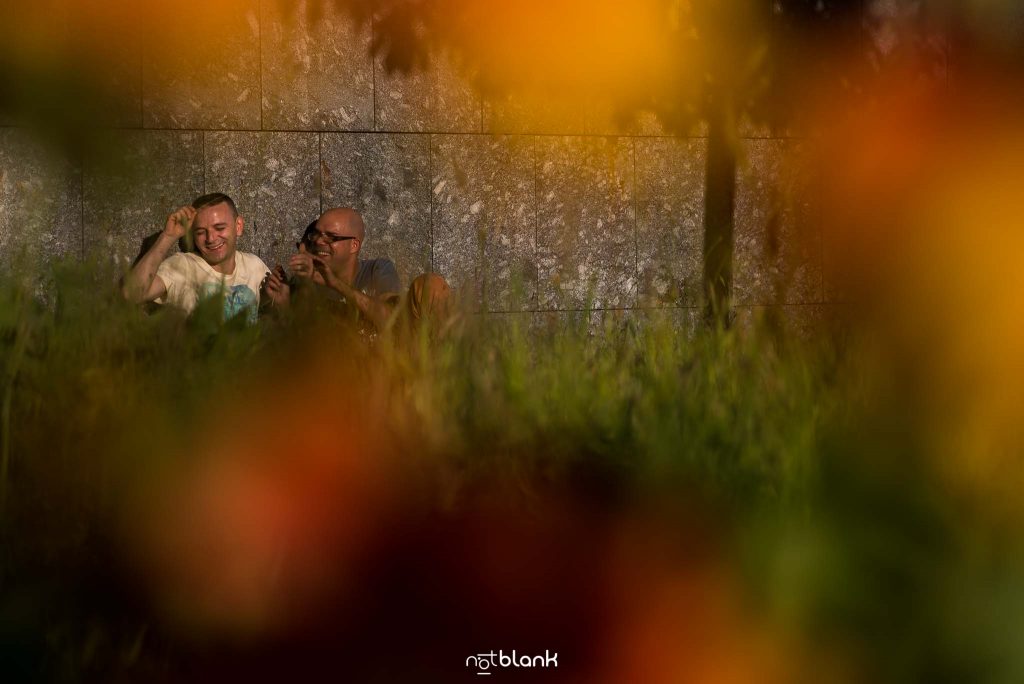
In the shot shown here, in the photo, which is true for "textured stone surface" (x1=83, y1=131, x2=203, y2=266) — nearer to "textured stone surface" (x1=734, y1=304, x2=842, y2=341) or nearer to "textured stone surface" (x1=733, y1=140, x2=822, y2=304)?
"textured stone surface" (x1=733, y1=140, x2=822, y2=304)

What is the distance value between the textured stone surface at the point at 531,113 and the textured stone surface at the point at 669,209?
0.52 meters

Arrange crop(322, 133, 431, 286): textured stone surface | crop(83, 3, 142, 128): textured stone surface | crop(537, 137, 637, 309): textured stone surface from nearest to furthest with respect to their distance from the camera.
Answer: crop(83, 3, 142, 128): textured stone surface, crop(322, 133, 431, 286): textured stone surface, crop(537, 137, 637, 309): textured stone surface

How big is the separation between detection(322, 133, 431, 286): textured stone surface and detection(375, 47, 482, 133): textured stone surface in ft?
0.28

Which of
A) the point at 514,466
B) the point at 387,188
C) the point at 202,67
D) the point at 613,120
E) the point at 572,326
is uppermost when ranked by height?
the point at 202,67

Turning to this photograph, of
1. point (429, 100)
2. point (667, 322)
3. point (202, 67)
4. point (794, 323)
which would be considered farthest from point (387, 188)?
point (667, 322)

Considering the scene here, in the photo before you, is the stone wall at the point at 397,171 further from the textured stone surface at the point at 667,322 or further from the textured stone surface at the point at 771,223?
the textured stone surface at the point at 667,322

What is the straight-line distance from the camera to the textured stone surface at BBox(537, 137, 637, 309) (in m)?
9.01

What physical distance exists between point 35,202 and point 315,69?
1.73 metres

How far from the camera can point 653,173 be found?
30.5 ft

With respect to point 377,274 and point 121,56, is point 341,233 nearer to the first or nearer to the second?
point 377,274

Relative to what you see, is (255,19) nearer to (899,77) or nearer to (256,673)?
(899,77)

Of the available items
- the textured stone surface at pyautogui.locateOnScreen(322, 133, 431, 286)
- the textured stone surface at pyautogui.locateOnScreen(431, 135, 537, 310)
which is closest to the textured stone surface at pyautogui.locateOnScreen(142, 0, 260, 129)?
the textured stone surface at pyautogui.locateOnScreen(322, 133, 431, 286)

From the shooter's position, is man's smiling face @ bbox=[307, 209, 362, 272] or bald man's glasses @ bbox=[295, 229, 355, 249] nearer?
man's smiling face @ bbox=[307, 209, 362, 272]

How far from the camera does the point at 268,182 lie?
8.36 metres
